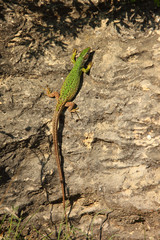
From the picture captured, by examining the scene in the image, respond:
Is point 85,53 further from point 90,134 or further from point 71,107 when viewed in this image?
point 90,134

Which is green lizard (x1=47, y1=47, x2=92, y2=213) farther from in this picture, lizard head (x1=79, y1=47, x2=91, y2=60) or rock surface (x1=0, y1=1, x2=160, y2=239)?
rock surface (x1=0, y1=1, x2=160, y2=239)

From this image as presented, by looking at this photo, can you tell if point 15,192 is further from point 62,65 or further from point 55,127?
point 62,65

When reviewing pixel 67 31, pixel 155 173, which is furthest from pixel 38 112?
pixel 155 173

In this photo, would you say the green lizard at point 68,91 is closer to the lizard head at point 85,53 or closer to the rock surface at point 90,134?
the lizard head at point 85,53

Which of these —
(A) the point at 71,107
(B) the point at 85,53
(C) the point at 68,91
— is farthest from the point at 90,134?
(B) the point at 85,53

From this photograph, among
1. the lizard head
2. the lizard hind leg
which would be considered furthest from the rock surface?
the lizard head

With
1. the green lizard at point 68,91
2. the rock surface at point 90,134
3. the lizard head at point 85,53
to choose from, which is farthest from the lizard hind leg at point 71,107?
the lizard head at point 85,53
